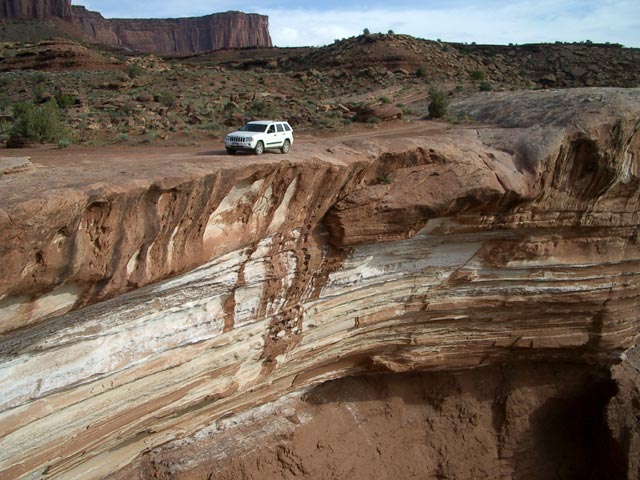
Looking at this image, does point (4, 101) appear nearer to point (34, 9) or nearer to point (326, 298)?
point (326, 298)

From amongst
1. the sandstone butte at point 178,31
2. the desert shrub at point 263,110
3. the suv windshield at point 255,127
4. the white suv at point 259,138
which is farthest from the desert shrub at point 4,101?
the sandstone butte at point 178,31

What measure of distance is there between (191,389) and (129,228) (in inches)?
143

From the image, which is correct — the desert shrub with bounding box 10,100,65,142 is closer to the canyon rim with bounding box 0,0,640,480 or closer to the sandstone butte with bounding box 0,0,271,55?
the canyon rim with bounding box 0,0,640,480

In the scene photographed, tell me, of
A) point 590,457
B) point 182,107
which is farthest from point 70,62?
point 590,457

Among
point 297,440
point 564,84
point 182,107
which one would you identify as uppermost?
point 564,84

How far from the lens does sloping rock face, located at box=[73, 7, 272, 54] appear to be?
111562mm

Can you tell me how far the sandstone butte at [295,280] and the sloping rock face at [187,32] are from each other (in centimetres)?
10815

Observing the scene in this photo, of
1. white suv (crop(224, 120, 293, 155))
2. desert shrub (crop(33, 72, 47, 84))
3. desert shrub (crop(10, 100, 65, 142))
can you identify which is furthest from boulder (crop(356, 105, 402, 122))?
desert shrub (crop(33, 72, 47, 84))

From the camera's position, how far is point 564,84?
122ft

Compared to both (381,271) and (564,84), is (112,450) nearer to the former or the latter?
(381,271)

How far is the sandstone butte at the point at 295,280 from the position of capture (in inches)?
255

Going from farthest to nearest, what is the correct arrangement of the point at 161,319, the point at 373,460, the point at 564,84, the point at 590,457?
the point at 564,84 → the point at 590,457 → the point at 373,460 → the point at 161,319

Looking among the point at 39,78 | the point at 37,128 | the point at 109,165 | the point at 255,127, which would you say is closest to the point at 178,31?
the point at 39,78

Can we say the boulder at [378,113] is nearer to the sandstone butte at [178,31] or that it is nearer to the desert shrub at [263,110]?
the desert shrub at [263,110]
